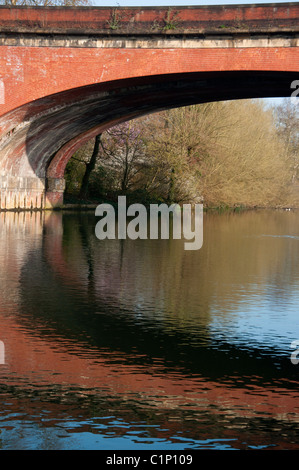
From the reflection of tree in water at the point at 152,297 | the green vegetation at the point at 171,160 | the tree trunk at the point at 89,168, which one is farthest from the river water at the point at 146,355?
the green vegetation at the point at 171,160

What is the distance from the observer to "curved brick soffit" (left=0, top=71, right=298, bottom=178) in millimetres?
21250

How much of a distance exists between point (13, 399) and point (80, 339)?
2.06 metres

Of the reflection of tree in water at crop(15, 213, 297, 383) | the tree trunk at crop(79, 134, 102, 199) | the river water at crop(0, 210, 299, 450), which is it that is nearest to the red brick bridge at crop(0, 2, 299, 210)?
the reflection of tree in water at crop(15, 213, 297, 383)

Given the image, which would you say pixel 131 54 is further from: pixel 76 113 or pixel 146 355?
pixel 146 355

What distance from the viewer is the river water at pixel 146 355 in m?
4.47

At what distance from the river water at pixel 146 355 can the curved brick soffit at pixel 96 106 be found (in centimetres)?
952

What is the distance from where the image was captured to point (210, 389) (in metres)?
5.39

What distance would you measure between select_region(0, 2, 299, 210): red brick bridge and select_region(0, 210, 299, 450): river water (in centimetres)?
855

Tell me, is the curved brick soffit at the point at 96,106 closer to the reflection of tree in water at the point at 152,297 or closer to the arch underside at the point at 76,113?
the arch underside at the point at 76,113

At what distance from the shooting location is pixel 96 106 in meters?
24.4

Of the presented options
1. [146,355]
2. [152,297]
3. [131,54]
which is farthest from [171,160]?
[146,355]

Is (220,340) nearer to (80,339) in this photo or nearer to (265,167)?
(80,339)

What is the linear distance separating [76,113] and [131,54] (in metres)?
4.97

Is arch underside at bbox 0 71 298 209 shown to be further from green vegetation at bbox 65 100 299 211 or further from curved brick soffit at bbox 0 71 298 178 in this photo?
green vegetation at bbox 65 100 299 211
